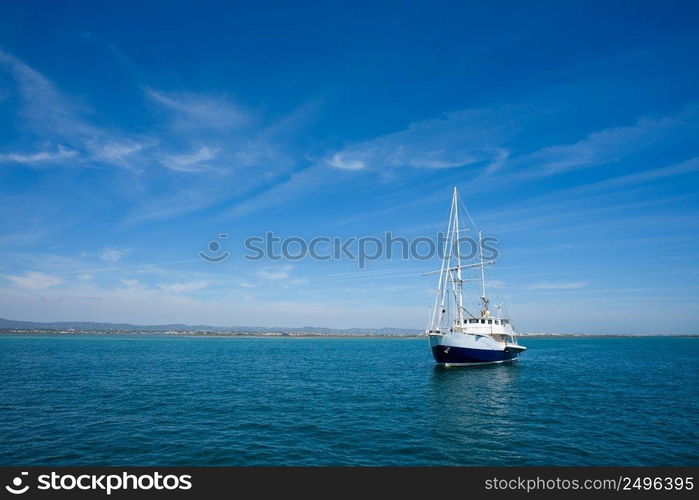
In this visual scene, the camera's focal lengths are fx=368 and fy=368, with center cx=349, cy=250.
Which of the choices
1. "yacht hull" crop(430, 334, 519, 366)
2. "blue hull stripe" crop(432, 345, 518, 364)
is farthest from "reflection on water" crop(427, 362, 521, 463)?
"yacht hull" crop(430, 334, 519, 366)

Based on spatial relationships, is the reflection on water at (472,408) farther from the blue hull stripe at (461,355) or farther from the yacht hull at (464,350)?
the yacht hull at (464,350)

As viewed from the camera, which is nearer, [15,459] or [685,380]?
[15,459]

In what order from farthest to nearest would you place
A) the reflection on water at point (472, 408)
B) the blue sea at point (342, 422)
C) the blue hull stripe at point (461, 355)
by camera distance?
the blue hull stripe at point (461, 355), the reflection on water at point (472, 408), the blue sea at point (342, 422)

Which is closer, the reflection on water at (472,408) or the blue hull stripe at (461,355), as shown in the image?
the reflection on water at (472,408)

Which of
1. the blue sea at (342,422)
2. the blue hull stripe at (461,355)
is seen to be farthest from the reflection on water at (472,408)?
the blue hull stripe at (461,355)

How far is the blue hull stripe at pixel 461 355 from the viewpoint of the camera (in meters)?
55.2

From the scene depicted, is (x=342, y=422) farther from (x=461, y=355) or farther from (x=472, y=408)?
(x=461, y=355)

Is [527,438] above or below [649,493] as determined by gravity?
below

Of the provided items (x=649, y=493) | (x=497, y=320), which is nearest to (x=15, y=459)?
(x=649, y=493)

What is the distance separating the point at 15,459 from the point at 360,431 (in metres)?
17.7

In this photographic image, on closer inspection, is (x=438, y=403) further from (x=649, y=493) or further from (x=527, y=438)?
(x=649, y=493)

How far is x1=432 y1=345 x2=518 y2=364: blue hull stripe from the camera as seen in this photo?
5525cm

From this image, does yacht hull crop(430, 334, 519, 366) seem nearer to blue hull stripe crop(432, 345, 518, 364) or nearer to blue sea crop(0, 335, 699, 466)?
blue hull stripe crop(432, 345, 518, 364)

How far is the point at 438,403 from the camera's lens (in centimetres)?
3209
